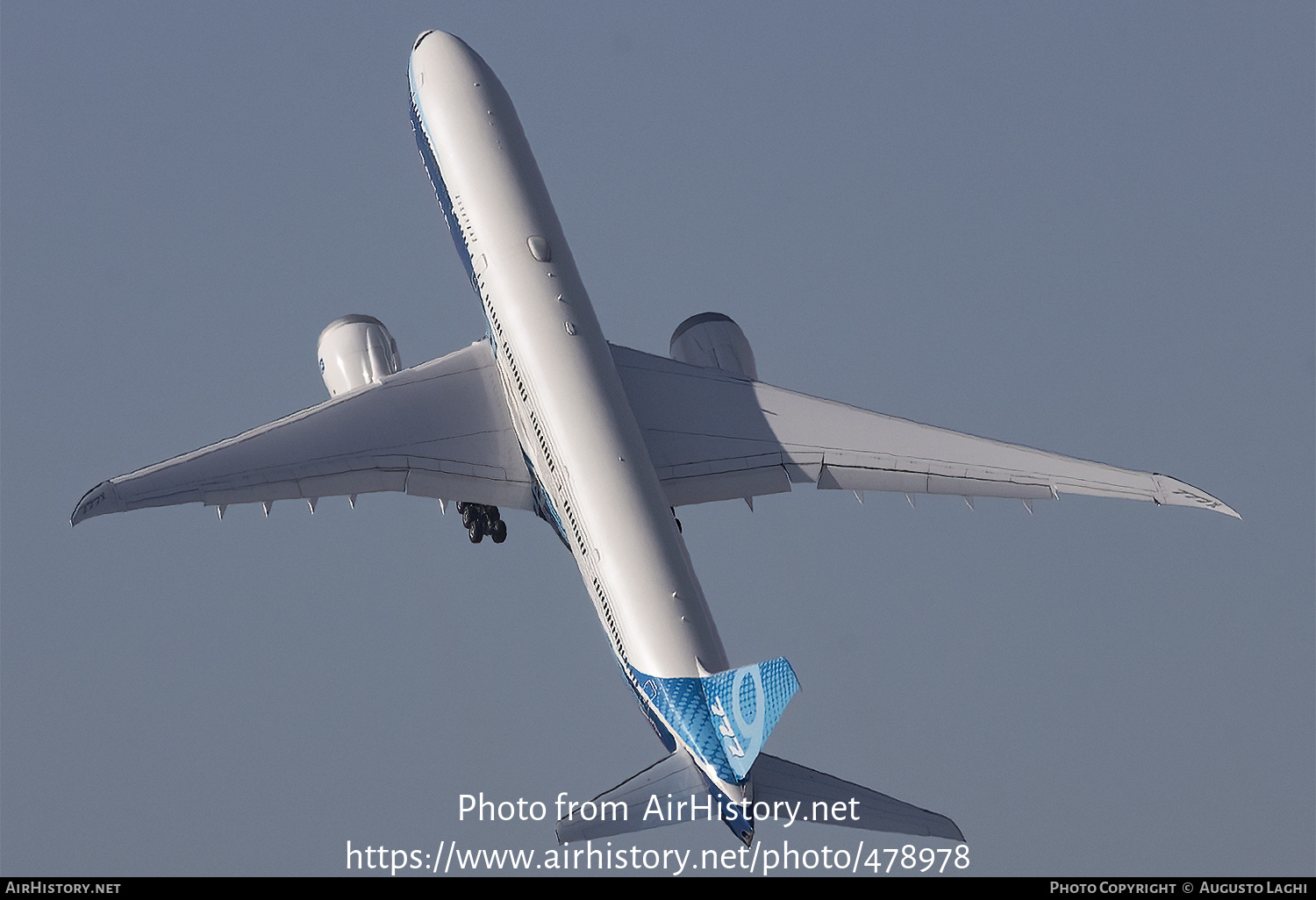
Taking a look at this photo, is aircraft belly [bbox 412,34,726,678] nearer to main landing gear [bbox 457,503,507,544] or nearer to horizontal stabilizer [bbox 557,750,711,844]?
horizontal stabilizer [bbox 557,750,711,844]

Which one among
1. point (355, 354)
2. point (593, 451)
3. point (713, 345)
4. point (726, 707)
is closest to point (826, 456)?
point (593, 451)

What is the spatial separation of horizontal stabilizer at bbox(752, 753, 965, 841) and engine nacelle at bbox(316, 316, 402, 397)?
15699 millimetres

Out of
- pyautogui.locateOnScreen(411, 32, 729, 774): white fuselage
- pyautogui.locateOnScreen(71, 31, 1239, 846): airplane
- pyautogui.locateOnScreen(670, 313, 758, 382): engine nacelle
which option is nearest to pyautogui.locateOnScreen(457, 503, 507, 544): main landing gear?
pyautogui.locateOnScreen(71, 31, 1239, 846): airplane

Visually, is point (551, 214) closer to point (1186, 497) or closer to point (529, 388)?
point (529, 388)

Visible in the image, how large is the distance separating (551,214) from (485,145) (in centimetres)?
223

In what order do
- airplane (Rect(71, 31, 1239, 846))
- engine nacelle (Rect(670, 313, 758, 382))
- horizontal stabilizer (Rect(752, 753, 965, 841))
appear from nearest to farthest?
horizontal stabilizer (Rect(752, 753, 965, 841)) → airplane (Rect(71, 31, 1239, 846)) → engine nacelle (Rect(670, 313, 758, 382))

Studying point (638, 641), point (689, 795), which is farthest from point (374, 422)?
point (689, 795)

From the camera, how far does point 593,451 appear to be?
4331cm

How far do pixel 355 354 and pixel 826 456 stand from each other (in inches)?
436

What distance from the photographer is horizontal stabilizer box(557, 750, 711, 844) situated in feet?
122

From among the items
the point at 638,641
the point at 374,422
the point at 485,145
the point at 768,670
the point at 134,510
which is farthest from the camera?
the point at 485,145

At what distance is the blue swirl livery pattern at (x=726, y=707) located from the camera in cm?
3659

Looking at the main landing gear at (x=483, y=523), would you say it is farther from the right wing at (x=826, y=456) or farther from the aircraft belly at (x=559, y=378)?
the right wing at (x=826, y=456)

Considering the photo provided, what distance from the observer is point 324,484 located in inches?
1793
